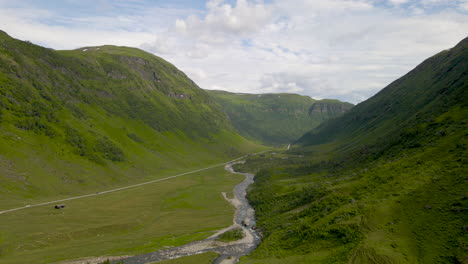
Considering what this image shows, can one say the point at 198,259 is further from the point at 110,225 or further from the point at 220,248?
the point at 110,225

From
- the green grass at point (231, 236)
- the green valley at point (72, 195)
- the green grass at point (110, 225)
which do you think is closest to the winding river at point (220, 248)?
the green grass at point (231, 236)

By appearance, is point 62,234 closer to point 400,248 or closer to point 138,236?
point 138,236

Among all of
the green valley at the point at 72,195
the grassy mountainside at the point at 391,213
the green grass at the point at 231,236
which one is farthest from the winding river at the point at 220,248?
the grassy mountainside at the point at 391,213

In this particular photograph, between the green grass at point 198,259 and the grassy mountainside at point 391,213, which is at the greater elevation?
the grassy mountainside at point 391,213

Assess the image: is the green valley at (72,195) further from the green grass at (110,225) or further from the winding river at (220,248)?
the winding river at (220,248)

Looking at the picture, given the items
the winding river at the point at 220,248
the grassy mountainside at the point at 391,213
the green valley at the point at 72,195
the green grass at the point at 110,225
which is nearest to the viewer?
the grassy mountainside at the point at 391,213

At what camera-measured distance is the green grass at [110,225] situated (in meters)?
73.8

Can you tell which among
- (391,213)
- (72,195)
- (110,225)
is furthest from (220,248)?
(72,195)

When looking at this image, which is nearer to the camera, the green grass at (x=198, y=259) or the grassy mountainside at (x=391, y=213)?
the grassy mountainside at (x=391, y=213)

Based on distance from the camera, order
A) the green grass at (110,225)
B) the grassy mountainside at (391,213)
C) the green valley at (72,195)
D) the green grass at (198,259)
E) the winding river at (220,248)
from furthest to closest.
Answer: the green valley at (72,195), the green grass at (110,225), the winding river at (220,248), the green grass at (198,259), the grassy mountainside at (391,213)

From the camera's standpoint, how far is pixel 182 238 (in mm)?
85250

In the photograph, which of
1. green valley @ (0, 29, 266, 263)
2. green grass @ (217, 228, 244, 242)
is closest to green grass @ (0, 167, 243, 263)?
green valley @ (0, 29, 266, 263)

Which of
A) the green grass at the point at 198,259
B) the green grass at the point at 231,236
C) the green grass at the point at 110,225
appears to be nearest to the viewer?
the green grass at the point at 198,259

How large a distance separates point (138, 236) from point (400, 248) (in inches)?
2681
